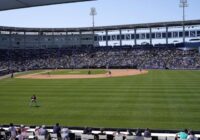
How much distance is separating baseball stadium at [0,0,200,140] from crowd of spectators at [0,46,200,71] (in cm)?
25

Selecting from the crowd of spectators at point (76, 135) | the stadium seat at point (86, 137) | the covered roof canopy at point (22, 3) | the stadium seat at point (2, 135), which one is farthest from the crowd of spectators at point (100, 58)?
A: the covered roof canopy at point (22, 3)

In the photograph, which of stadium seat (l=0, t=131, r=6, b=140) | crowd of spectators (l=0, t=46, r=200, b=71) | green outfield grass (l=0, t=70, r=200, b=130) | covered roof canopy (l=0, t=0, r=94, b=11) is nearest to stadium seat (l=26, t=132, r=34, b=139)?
stadium seat (l=0, t=131, r=6, b=140)

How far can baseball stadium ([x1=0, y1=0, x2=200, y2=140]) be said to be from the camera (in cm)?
1648

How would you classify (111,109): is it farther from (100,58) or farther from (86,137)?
(100,58)

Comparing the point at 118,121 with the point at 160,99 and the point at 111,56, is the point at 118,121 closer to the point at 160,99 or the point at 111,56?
the point at 160,99

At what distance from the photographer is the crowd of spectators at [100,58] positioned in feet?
289

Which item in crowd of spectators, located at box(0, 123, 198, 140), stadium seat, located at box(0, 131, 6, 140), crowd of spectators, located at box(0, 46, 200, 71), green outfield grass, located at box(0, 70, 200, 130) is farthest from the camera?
crowd of spectators, located at box(0, 46, 200, 71)

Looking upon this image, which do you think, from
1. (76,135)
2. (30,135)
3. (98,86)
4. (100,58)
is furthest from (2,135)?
(100,58)

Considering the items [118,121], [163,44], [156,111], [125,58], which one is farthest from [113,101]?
[163,44]

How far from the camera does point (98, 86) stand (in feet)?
143

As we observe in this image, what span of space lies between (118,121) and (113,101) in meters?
8.06

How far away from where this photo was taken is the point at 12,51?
349ft

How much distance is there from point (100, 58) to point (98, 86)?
188 ft

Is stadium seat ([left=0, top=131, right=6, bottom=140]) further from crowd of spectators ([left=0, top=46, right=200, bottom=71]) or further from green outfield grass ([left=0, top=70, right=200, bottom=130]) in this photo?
crowd of spectators ([left=0, top=46, right=200, bottom=71])
